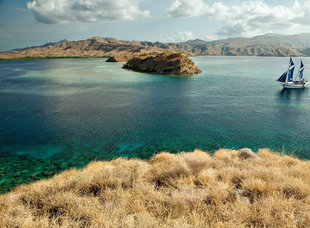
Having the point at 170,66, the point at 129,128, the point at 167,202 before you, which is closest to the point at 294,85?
the point at 170,66

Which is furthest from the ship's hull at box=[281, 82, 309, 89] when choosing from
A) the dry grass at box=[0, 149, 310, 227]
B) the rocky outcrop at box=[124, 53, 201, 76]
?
the dry grass at box=[0, 149, 310, 227]

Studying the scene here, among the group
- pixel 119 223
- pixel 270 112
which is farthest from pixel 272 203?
pixel 270 112

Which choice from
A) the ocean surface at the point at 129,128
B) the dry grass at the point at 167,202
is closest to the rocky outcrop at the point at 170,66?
the ocean surface at the point at 129,128

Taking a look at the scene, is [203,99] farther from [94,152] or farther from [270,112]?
[94,152]

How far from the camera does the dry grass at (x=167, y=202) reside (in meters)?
5.20

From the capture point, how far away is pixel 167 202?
6.25m

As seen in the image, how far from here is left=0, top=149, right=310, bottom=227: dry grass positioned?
5.20 meters

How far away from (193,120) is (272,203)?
21878mm

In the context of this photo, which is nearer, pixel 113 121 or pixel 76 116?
pixel 113 121

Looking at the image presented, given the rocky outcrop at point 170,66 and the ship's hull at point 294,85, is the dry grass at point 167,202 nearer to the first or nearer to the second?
the ship's hull at point 294,85

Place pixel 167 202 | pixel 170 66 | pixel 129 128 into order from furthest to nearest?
pixel 170 66, pixel 129 128, pixel 167 202

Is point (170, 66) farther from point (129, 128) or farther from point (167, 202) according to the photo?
point (167, 202)

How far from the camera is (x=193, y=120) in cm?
2755

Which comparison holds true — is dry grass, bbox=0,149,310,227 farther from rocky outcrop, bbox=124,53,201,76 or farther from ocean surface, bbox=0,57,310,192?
rocky outcrop, bbox=124,53,201,76
